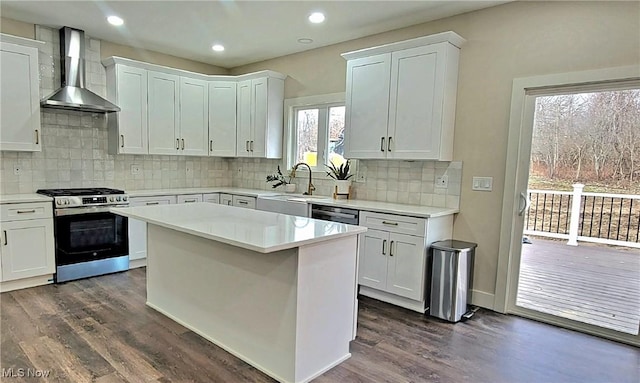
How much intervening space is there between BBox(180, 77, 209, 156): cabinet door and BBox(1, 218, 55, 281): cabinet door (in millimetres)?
1860

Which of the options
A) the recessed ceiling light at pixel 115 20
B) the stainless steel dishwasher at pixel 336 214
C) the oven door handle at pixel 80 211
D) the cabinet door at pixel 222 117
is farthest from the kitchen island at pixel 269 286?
the cabinet door at pixel 222 117

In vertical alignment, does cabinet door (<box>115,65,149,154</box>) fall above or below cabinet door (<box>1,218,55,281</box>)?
above

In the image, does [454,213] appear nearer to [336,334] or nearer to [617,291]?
[617,291]

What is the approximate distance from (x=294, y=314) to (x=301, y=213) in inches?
79.7

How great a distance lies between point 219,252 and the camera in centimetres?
259

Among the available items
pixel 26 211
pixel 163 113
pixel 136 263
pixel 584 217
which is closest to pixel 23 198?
pixel 26 211

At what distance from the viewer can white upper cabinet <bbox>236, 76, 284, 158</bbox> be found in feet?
16.3

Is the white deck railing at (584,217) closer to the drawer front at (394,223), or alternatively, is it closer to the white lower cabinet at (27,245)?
the drawer front at (394,223)

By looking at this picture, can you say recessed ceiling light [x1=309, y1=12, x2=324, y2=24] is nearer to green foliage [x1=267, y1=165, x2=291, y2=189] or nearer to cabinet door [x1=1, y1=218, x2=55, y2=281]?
green foliage [x1=267, y1=165, x2=291, y2=189]

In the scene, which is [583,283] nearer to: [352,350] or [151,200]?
[352,350]

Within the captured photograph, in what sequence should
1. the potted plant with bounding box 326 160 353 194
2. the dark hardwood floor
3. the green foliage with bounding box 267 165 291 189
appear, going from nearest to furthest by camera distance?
1. the dark hardwood floor
2. the potted plant with bounding box 326 160 353 194
3. the green foliage with bounding box 267 165 291 189

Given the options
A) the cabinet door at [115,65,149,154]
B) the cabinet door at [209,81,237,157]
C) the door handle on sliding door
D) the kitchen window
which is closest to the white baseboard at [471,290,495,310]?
the door handle on sliding door

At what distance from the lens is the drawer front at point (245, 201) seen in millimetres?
4761

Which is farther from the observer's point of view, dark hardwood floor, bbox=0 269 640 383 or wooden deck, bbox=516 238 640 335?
wooden deck, bbox=516 238 640 335
